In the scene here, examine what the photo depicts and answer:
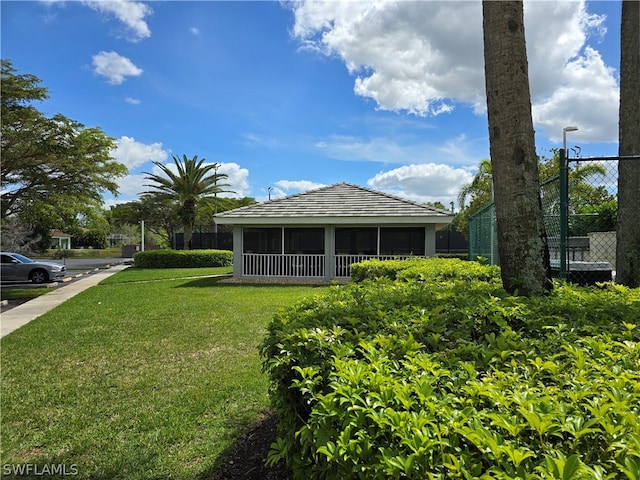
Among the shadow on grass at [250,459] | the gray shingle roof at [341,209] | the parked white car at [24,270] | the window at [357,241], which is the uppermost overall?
the gray shingle roof at [341,209]

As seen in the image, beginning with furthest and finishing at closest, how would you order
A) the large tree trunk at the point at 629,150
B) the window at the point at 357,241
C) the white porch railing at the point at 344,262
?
1. the window at the point at 357,241
2. the white porch railing at the point at 344,262
3. the large tree trunk at the point at 629,150


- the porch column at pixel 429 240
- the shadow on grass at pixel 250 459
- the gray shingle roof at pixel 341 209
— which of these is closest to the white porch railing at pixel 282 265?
the gray shingle roof at pixel 341 209

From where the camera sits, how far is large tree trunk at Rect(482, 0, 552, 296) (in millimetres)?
3148

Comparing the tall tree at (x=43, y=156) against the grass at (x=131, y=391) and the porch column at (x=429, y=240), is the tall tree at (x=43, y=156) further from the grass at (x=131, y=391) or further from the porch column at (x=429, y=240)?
the porch column at (x=429, y=240)

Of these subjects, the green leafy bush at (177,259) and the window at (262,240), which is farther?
the green leafy bush at (177,259)

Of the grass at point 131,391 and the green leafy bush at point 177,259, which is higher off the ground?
the green leafy bush at point 177,259

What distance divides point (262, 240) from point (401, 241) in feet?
18.7

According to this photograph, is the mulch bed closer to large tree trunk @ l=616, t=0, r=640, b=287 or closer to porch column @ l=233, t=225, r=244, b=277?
large tree trunk @ l=616, t=0, r=640, b=287

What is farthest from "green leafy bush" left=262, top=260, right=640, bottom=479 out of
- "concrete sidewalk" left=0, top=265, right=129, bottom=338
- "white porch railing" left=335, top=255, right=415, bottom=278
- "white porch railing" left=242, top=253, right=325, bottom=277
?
"white porch railing" left=242, top=253, right=325, bottom=277

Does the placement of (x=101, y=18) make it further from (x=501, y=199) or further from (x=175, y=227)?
(x=175, y=227)

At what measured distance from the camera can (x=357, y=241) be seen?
670 inches

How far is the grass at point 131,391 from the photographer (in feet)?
10.6

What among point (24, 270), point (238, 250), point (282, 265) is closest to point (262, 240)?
point (238, 250)

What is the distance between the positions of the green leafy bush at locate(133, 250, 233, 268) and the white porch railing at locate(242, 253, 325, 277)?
10.4 meters
